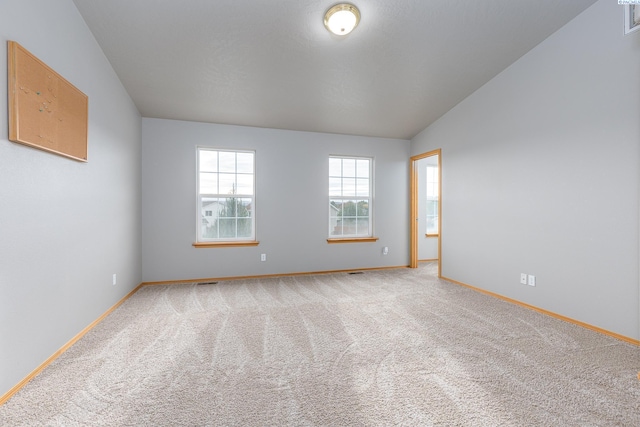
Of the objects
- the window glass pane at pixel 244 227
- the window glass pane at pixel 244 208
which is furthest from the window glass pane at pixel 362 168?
the window glass pane at pixel 244 227

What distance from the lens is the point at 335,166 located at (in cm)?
496

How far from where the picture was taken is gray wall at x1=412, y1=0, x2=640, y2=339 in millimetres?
2414

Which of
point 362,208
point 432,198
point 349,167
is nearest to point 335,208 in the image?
point 362,208

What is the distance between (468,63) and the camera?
3277 mm

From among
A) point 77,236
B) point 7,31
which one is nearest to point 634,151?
point 7,31

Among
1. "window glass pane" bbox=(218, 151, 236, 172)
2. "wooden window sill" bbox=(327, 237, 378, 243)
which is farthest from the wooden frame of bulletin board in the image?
"wooden window sill" bbox=(327, 237, 378, 243)

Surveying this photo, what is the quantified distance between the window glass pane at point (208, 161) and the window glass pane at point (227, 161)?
7 centimetres

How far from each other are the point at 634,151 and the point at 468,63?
1782 millimetres

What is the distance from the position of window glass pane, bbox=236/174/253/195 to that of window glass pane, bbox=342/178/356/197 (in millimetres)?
1609

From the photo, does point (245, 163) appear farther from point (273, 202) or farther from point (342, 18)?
point (342, 18)

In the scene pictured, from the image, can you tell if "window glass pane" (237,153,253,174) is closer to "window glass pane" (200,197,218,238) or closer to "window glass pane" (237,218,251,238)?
"window glass pane" (200,197,218,238)

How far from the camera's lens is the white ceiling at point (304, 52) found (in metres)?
2.51

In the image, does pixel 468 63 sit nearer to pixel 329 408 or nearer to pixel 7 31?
pixel 329 408

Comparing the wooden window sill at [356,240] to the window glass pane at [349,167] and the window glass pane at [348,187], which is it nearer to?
the window glass pane at [348,187]
